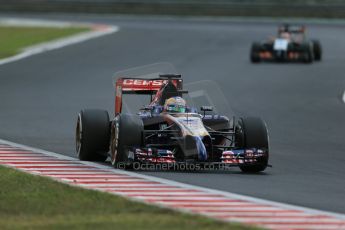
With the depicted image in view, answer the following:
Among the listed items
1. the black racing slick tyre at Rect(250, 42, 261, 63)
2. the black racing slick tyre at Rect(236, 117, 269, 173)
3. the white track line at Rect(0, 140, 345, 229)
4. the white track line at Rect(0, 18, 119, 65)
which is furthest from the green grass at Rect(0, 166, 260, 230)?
the black racing slick tyre at Rect(250, 42, 261, 63)

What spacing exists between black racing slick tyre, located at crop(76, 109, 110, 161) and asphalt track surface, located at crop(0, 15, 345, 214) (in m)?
1.56

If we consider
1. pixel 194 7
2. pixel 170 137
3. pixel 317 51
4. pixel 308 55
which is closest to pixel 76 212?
pixel 170 137

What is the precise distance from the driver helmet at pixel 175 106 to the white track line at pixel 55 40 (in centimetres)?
1898

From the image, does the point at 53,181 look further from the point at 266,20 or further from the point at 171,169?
the point at 266,20

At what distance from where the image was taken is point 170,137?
47.6ft

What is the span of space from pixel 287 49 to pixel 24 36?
1282cm

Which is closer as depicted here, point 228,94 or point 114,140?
point 114,140

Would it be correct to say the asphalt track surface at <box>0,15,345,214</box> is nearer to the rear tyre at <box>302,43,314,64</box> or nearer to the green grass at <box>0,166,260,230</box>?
the rear tyre at <box>302,43,314,64</box>

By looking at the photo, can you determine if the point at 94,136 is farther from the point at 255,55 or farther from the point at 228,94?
the point at 255,55

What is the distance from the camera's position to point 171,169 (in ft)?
46.8

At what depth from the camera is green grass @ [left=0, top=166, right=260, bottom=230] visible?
9.66 m

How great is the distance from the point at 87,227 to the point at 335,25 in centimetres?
4939

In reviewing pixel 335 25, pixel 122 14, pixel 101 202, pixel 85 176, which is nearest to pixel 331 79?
pixel 85 176

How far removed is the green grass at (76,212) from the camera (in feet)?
31.7
